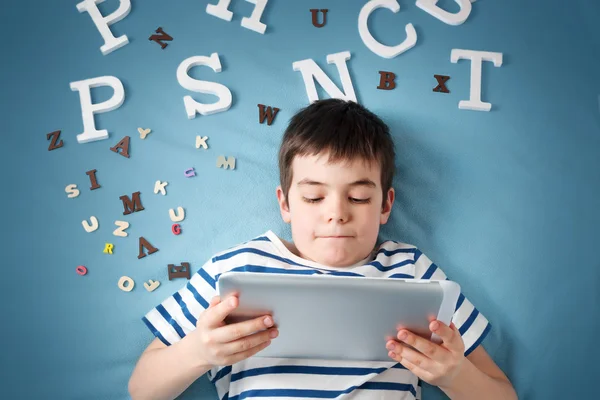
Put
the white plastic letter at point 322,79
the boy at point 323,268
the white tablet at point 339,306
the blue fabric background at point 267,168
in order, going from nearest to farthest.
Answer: the white tablet at point 339,306 < the boy at point 323,268 < the blue fabric background at point 267,168 < the white plastic letter at point 322,79

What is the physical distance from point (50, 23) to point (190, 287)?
65 cm

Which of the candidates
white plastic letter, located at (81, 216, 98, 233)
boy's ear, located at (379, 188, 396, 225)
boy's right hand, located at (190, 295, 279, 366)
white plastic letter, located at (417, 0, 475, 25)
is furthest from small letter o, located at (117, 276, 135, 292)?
white plastic letter, located at (417, 0, 475, 25)

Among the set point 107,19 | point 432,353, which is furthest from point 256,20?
point 432,353

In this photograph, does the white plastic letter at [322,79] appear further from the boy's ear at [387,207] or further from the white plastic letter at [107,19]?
the white plastic letter at [107,19]

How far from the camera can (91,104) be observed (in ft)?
4.07

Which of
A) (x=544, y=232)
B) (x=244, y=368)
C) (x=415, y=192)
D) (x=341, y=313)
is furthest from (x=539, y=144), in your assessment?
(x=244, y=368)

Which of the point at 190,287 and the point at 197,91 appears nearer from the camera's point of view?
the point at 190,287

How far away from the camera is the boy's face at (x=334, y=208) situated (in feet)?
3.56

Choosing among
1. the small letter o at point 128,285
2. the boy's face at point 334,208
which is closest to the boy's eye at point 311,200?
the boy's face at point 334,208

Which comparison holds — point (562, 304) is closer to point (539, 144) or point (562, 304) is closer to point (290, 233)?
point (539, 144)

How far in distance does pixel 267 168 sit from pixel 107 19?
472 mm

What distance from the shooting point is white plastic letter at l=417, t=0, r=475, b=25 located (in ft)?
4.34

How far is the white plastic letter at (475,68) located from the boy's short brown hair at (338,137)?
217mm

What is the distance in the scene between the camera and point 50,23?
127 cm
